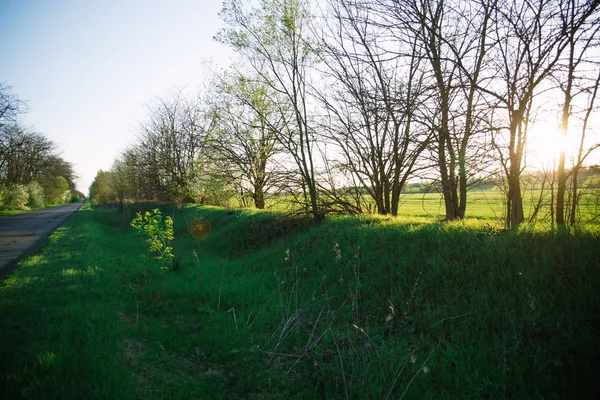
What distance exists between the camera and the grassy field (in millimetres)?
2918

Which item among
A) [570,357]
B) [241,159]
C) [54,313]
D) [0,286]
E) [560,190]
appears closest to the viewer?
[570,357]

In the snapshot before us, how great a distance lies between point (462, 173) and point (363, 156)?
14.6 ft

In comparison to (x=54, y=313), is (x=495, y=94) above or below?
above

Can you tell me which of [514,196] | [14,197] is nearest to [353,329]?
[514,196]

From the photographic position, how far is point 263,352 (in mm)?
3939

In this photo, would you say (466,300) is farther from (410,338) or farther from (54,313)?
(54,313)

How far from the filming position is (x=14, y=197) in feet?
118

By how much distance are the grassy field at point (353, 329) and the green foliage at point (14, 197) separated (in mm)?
37788

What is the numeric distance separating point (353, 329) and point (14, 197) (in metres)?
47.3

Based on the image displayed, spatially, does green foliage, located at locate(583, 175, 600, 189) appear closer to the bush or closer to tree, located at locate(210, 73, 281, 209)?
tree, located at locate(210, 73, 281, 209)

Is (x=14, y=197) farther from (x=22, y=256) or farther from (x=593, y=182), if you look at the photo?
(x=593, y=182)

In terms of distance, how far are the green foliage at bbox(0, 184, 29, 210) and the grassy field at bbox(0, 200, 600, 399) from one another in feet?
124

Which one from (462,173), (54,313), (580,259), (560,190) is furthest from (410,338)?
(54,313)

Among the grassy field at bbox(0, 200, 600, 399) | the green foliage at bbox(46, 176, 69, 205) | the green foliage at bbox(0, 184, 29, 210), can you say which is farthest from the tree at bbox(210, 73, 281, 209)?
the green foliage at bbox(46, 176, 69, 205)
